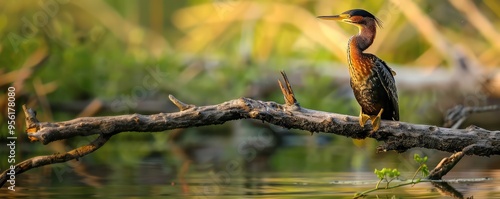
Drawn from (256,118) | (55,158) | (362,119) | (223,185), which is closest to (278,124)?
(256,118)

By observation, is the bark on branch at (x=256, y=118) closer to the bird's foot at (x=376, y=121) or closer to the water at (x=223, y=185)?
the bird's foot at (x=376, y=121)

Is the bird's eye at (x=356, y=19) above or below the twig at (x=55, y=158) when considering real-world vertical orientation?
above

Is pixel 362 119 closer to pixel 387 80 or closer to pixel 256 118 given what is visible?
pixel 387 80

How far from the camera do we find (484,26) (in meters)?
11.2

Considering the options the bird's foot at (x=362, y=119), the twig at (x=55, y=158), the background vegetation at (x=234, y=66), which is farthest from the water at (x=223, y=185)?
the background vegetation at (x=234, y=66)

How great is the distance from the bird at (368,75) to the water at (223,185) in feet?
1.50

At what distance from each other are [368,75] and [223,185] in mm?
1177

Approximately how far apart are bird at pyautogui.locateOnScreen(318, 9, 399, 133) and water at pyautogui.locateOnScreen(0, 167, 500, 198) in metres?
0.46

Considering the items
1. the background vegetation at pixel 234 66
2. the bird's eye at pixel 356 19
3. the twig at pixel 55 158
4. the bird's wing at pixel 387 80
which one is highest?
the background vegetation at pixel 234 66

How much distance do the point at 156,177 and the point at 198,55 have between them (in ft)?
17.6

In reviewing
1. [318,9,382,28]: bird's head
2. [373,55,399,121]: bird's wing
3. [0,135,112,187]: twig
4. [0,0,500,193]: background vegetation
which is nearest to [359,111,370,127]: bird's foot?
[373,55,399,121]: bird's wing

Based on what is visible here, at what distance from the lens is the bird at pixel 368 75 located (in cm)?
516

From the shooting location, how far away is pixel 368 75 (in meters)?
5.16

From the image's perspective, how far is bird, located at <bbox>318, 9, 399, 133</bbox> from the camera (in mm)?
5160
